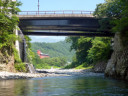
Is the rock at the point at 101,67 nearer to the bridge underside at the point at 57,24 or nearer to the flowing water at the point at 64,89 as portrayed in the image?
the bridge underside at the point at 57,24

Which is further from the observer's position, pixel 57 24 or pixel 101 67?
pixel 101 67

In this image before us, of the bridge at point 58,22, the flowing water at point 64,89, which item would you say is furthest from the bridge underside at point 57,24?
the flowing water at point 64,89

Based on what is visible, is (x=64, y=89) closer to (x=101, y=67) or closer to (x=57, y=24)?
(x=57, y=24)

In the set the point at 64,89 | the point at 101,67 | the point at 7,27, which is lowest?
the point at 101,67

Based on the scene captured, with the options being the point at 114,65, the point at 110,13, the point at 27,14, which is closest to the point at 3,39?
the point at 27,14

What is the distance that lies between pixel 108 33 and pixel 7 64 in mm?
24638

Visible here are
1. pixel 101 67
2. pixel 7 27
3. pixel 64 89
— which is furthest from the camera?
pixel 101 67

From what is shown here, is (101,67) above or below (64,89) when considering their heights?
below

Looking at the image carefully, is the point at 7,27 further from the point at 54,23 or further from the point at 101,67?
the point at 101,67

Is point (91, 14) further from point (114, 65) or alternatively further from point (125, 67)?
point (125, 67)

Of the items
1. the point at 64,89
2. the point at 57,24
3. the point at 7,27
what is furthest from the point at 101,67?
the point at 64,89

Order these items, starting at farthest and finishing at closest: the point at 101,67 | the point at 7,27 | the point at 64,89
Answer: the point at 101,67 < the point at 7,27 < the point at 64,89

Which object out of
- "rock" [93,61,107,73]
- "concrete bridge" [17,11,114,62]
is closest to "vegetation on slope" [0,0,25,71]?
"concrete bridge" [17,11,114,62]

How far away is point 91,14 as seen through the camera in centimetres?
4734
